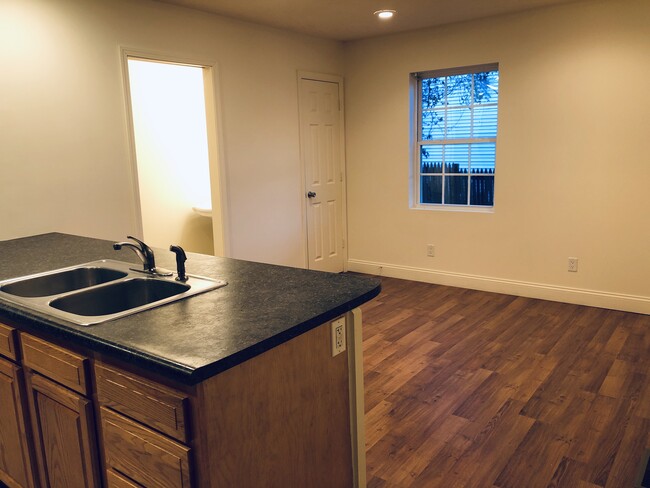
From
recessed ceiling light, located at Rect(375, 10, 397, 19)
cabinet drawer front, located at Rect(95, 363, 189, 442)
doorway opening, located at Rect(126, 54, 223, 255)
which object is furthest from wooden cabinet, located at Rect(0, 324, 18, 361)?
recessed ceiling light, located at Rect(375, 10, 397, 19)

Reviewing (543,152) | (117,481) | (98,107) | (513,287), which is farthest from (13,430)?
(543,152)

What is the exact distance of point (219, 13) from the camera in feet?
13.7

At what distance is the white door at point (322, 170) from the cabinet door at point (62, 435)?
11.9 ft

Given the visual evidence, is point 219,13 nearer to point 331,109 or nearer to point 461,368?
point 331,109

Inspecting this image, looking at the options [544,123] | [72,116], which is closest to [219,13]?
[72,116]

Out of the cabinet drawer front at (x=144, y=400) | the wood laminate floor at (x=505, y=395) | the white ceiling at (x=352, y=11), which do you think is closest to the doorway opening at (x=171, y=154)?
the white ceiling at (x=352, y=11)

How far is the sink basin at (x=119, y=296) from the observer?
1.98m

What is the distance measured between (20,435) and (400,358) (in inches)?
87.4

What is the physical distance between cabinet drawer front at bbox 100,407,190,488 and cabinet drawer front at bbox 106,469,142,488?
0.6 inches

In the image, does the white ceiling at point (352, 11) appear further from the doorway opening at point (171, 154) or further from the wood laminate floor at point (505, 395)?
the wood laminate floor at point (505, 395)

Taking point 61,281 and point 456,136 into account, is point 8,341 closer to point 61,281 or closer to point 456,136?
point 61,281

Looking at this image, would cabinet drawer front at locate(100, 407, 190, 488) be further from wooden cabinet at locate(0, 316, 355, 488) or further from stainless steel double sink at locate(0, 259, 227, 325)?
stainless steel double sink at locate(0, 259, 227, 325)

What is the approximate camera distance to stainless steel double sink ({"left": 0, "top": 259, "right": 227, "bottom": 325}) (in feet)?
6.15

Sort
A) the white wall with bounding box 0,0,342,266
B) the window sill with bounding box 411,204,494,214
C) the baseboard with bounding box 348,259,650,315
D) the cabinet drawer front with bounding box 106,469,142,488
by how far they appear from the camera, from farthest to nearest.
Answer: the window sill with bounding box 411,204,494,214 < the baseboard with bounding box 348,259,650,315 < the white wall with bounding box 0,0,342,266 < the cabinet drawer front with bounding box 106,469,142,488
